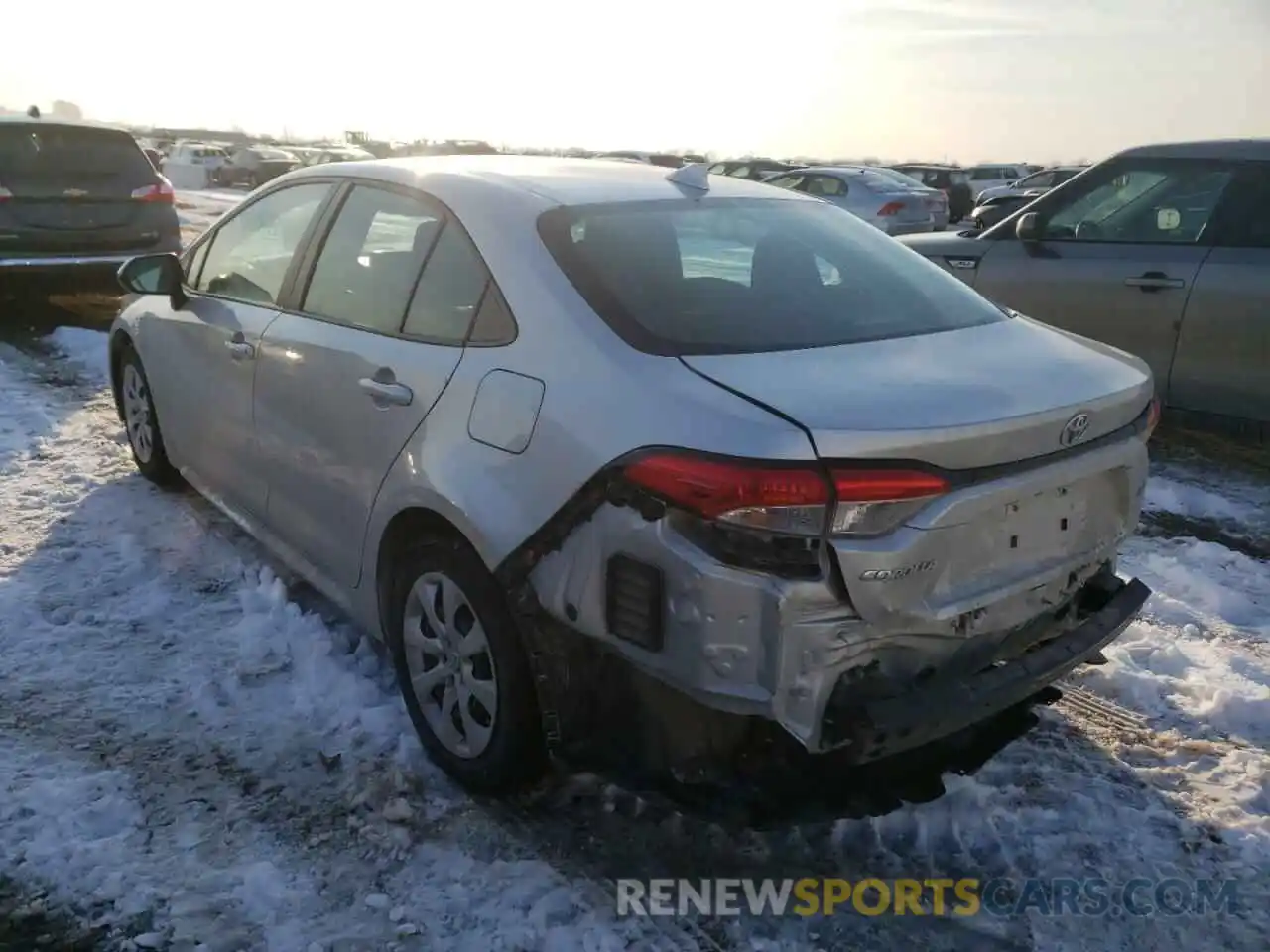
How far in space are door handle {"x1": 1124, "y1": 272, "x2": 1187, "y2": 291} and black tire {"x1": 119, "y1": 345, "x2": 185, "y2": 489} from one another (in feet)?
16.9

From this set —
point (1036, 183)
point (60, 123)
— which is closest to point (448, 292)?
point (60, 123)

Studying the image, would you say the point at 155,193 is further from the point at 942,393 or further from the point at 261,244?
the point at 942,393

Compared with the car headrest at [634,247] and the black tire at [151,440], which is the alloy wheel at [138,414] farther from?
the car headrest at [634,247]

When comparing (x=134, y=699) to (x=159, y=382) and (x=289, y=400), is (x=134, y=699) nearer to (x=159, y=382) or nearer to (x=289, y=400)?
(x=289, y=400)

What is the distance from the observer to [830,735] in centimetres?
224

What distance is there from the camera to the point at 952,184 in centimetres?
2555

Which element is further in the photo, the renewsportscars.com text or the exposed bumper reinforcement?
the renewsportscars.com text

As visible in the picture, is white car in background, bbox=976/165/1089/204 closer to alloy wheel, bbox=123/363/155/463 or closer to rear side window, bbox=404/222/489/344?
alloy wheel, bbox=123/363/155/463

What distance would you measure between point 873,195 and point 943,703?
50.4 ft

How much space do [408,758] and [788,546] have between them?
1520mm

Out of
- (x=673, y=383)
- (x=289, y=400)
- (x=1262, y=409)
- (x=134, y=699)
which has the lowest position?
(x=134, y=699)

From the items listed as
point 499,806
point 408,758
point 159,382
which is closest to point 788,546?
point 499,806

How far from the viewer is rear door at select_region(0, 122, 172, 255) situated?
867 centimetres

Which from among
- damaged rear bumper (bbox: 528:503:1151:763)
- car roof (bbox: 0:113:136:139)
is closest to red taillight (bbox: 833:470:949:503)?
damaged rear bumper (bbox: 528:503:1151:763)
